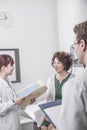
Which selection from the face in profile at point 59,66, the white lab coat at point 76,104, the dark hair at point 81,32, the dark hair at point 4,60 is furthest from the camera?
the face in profile at point 59,66

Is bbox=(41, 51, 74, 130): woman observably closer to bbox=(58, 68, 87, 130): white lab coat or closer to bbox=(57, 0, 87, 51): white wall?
bbox=(57, 0, 87, 51): white wall

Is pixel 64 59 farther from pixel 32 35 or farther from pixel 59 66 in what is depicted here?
pixel 32 35

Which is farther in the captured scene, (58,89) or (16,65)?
(16,65)

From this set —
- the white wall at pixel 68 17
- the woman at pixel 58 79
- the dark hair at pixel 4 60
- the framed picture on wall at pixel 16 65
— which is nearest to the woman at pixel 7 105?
the dark hair at pixel 4 60

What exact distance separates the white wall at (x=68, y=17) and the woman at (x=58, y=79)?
70 cm

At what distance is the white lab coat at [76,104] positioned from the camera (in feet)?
3.03

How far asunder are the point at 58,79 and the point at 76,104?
5.19 feet

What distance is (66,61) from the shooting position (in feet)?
8.37

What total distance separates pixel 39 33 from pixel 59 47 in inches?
15.7

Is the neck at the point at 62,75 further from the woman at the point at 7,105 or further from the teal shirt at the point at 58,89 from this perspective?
the woman at the point at 7,105

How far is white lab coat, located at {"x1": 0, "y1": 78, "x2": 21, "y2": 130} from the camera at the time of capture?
6.53ft

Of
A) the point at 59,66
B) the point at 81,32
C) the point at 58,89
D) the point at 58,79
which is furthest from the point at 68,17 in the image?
the point at 81,32

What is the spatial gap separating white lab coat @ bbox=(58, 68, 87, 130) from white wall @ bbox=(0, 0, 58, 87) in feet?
7.65

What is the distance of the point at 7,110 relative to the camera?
2016mm
